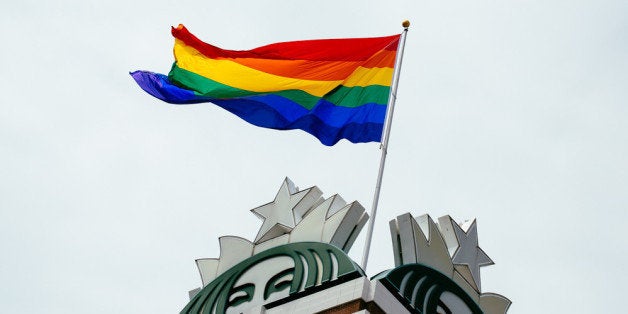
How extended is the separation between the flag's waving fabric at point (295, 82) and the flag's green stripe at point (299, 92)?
2cm

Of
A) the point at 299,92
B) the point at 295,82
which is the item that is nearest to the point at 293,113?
the point at 299,92

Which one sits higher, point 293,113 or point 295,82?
point 295,82

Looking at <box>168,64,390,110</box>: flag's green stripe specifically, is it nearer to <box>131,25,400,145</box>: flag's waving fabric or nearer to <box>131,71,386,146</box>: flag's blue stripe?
<box>131,25,400,145</box>: flag's waving fabric

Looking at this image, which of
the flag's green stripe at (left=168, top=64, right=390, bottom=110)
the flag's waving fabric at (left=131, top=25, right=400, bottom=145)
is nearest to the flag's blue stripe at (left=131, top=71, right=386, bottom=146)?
the flag's waving fabric at (left=131, top=25, right=400, bottom=145)

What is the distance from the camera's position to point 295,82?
30.5 meters

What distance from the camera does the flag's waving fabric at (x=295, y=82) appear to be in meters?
29.8

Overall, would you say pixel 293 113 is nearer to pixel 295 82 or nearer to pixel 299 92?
pixel 299 92

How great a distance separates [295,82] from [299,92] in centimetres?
31

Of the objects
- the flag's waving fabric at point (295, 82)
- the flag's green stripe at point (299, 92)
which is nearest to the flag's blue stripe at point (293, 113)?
the flag's waving fabric at point (295, 82)

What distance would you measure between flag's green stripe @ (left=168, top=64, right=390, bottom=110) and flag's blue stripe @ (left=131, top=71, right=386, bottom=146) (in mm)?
125

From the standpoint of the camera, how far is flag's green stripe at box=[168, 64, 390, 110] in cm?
2997

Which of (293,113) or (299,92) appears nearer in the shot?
(293,113)

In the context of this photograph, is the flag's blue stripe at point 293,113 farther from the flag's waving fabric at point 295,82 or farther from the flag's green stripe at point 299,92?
the flag's green stripe at point 299,92

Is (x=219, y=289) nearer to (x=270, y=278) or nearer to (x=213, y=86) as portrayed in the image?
(x=270, y=278)
